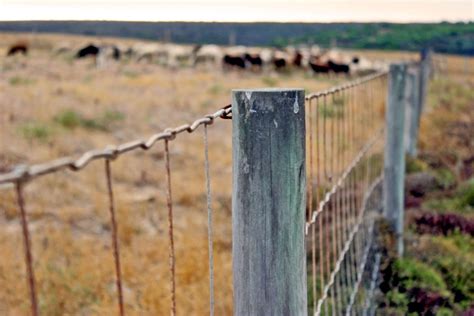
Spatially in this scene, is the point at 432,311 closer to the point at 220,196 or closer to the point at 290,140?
the point at 290,140

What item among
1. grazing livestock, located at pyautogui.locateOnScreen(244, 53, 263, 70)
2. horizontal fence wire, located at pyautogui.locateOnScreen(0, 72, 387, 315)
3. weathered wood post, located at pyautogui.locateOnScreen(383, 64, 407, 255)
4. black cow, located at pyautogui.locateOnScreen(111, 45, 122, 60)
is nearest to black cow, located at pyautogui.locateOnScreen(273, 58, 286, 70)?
grazing livestock, located at pyautogui.locateOnScreen(244, 53, 263, 70)

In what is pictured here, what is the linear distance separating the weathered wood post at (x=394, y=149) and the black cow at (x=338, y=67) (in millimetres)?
28397

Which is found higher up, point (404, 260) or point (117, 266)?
point (117, 266)

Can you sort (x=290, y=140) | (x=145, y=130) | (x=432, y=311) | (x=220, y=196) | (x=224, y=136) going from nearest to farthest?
1. (x=290, y=140)
2. (x=432, y=311)
3. (x=220, y=196)
4. (x=224, y=136)
5. (x=145, y=130)

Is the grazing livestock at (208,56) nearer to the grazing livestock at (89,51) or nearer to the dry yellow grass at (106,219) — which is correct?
the grazing livestock at (89,51)

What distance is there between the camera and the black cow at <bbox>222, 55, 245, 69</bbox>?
34875 mm

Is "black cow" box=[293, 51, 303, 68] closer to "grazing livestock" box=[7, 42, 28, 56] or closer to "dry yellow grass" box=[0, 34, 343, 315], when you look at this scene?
"grazing livestock" box=[7, 42, 28, 56]

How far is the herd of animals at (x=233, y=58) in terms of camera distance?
33.9m

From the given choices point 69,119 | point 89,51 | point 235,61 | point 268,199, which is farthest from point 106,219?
point 89,51

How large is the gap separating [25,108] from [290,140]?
559 inches

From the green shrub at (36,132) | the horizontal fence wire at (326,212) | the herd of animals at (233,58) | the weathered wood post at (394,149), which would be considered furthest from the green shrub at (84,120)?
the herd of animals at (233,58)

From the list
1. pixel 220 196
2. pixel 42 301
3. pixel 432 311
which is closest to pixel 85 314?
pixel 42 301

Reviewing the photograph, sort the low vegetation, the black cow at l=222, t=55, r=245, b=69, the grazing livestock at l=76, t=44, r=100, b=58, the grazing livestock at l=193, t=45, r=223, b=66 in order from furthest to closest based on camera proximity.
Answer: the grazing livestock at l=76, t=44, r=100, b=58, the grazing livestock at l=193, t=45, r=223, b=66, the black cow at l=222, t=55, r=245, b=69, the low vegetation

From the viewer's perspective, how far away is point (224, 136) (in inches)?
506
